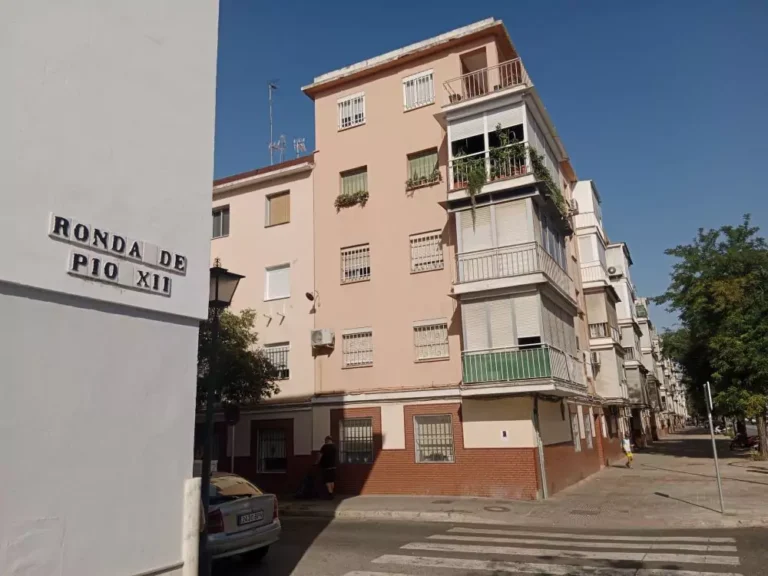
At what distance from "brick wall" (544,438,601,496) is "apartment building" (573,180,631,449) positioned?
412 cm

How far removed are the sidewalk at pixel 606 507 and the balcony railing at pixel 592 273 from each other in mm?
10262

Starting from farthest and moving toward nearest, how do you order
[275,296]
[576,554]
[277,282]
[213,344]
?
[277,282]
[275,296]
[576,554]
[213,344]

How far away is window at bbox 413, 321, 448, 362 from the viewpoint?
18.0m

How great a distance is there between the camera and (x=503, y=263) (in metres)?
17.2

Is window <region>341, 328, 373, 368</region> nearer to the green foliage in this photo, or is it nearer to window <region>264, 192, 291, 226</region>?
the green foliage

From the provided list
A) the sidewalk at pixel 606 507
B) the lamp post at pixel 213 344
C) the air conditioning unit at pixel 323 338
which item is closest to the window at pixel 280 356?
the air conditioning unit at pixel 323 338

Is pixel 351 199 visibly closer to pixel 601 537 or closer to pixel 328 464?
pixel 328 464

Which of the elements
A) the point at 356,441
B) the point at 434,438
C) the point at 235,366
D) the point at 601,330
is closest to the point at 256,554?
the point at 235,366

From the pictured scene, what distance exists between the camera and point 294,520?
552 inches

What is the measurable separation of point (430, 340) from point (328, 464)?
4753mm

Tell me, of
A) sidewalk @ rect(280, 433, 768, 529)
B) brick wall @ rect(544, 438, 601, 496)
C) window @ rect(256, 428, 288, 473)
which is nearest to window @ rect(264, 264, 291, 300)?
window @ rect(256, 428, 288, 473)

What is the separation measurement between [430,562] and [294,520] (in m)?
6.18

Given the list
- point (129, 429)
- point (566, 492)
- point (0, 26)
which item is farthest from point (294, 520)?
point (0, 26)

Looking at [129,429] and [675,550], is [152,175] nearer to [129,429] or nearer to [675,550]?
[129,429]
